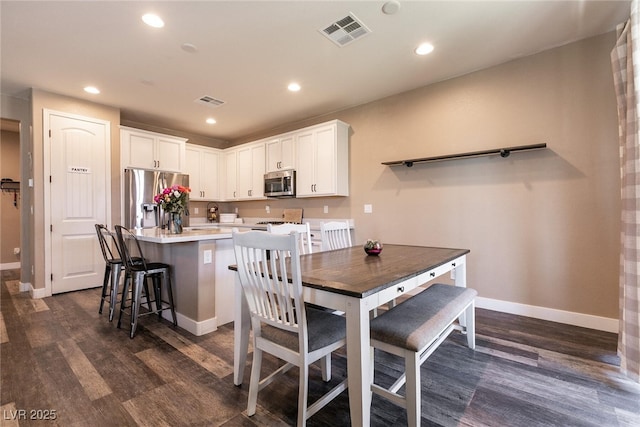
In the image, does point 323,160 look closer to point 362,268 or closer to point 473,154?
point 473,154

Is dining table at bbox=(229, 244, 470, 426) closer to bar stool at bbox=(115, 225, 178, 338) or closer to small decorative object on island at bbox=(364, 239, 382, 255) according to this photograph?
small decorative object on island at bbox=(364, 239, 382, 255)

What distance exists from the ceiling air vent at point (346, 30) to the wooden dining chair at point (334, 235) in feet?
5.55

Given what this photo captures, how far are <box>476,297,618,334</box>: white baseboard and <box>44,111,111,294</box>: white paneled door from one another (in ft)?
16.9

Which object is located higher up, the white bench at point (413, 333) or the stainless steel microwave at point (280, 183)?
the stainless steel microwave at point (280, 183)

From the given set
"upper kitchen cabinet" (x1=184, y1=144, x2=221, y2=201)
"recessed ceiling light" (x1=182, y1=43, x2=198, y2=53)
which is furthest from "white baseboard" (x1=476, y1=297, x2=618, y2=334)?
"upper kitchen cabinet" (x1=184, y1=144, x2=221, y2=201)

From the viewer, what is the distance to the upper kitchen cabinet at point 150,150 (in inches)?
172

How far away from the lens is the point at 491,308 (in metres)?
3.09

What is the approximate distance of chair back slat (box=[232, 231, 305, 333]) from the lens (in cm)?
128

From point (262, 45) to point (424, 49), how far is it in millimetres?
1578

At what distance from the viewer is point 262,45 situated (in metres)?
2.71

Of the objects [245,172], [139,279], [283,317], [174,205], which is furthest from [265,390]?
[245,172]

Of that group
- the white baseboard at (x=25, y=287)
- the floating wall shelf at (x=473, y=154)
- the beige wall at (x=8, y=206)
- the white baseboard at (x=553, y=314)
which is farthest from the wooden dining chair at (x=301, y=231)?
the beige wall at (x=8, y=206)

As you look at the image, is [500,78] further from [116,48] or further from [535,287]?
[116,48]

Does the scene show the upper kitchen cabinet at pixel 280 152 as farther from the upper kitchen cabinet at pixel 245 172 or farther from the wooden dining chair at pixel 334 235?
the wooden dining chair at pixel 334 235
